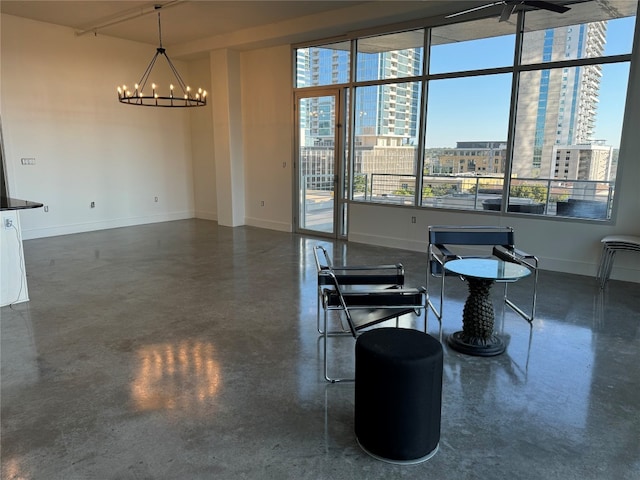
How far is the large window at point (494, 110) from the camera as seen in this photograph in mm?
5055

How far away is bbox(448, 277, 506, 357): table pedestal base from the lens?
318 centimetres

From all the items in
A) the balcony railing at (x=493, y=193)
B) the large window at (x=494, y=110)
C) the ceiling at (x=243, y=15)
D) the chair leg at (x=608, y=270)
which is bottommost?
the chair leg at (x=608, y=270)

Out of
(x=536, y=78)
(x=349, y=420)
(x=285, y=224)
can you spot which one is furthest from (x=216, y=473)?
(x=285, y=224)

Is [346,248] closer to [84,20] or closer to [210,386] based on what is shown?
[210,386]

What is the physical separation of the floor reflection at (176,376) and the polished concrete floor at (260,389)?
1 cm

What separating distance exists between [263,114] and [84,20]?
3151mm

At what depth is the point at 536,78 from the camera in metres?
5.42

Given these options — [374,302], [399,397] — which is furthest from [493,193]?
[399,397]

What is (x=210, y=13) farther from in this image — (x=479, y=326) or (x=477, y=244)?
(x=479, y=326)

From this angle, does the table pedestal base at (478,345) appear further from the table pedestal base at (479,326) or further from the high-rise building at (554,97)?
the high-rise building at (554,97)

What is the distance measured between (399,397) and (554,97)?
4.85m

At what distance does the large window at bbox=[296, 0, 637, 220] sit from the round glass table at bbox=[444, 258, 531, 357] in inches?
107

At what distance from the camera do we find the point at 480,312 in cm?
321

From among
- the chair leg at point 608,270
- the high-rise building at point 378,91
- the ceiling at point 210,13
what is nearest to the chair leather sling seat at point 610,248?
the chair leg at point 608,270
